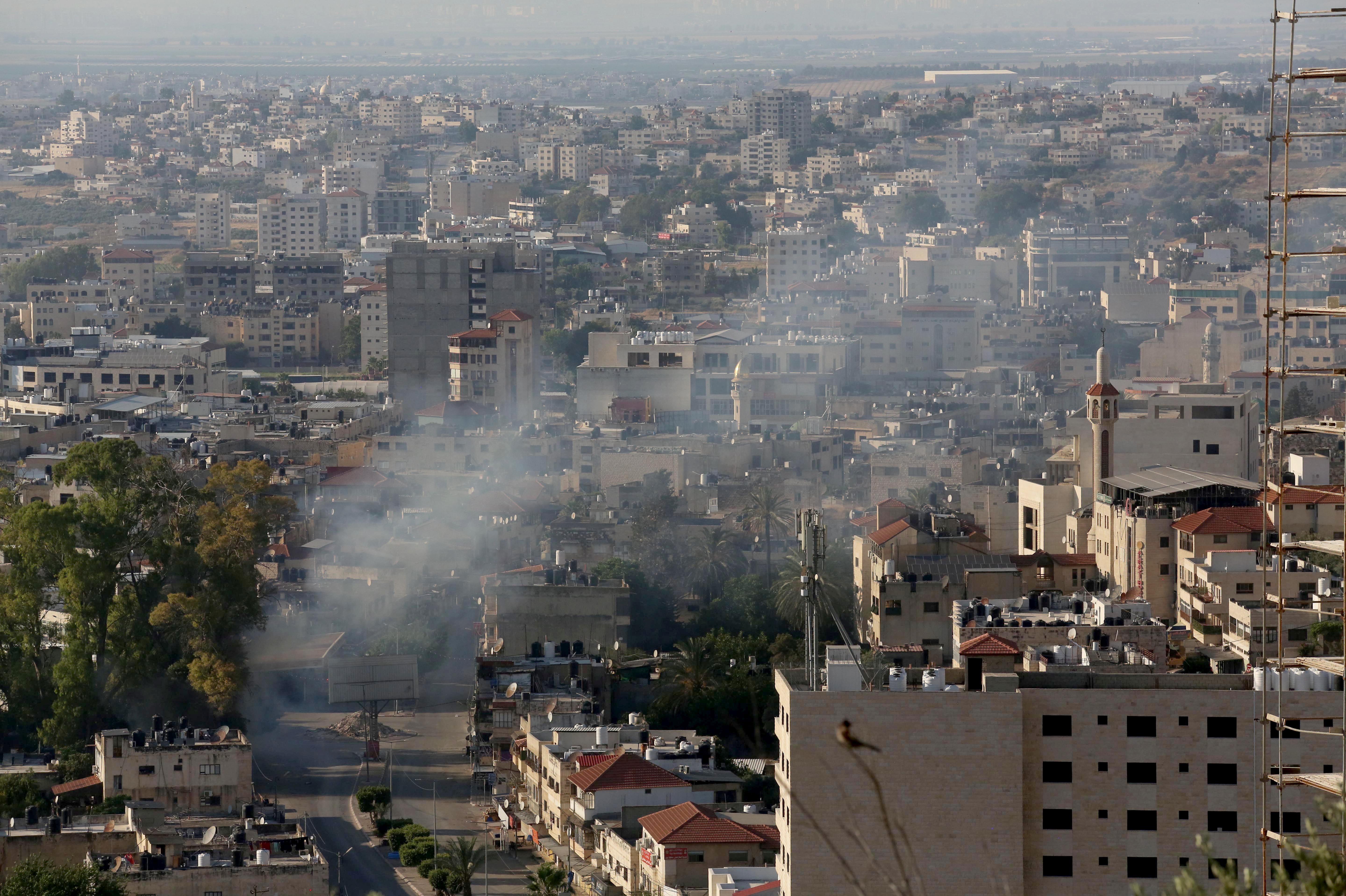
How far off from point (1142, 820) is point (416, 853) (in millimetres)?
6818

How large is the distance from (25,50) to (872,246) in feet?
413

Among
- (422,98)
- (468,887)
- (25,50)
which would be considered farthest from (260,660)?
(25,50)

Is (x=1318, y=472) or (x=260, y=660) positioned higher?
(x=1318, y=472)

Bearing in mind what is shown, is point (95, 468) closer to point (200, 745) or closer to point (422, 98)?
point (200, 745)

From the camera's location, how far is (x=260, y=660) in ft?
86.7

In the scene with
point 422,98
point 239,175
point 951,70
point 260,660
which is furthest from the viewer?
point 951,70

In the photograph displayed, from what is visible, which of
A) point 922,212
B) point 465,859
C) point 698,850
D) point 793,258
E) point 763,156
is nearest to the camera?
point 698,850

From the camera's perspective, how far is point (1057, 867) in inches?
585

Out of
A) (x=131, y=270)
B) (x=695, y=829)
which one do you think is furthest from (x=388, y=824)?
(x=131, y=270)

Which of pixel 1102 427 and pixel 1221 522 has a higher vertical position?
pixel 1102 427

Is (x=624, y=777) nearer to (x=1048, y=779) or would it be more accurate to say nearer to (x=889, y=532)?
(x=1048, y=779)

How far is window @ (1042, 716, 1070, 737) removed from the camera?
48.6 feet

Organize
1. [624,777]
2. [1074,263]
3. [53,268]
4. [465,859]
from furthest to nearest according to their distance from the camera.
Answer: [53,268]
[1074,263]
[624,777]
[465,859]

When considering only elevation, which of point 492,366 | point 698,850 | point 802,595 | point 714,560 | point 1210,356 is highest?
point 802,595
